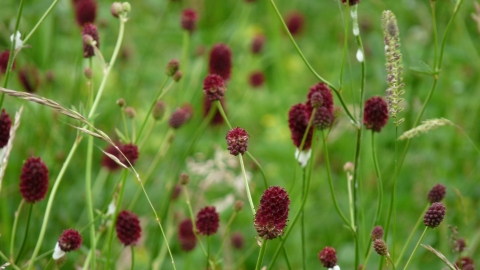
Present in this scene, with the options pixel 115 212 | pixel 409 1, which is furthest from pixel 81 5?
pixel 409 1

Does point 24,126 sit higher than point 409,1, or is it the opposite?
point 409,1

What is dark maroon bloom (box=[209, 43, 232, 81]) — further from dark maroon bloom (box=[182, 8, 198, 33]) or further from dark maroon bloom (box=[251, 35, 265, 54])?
dark maroon bloom (box=[251, 35, 265, 54])

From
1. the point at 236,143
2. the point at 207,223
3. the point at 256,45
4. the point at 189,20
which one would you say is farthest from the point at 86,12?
the point at 236,143

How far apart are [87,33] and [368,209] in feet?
3.62

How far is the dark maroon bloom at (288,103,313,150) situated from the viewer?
114 centimetres

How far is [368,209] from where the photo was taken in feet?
6.67

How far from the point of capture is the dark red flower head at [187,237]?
4.87 feet

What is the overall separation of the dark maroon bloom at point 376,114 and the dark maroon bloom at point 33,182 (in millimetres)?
565

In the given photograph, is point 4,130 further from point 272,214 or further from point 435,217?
point 435,217

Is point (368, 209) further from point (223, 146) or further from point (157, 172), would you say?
point (157, 172)

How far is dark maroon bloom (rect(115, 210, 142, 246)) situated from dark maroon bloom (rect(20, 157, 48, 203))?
14 cm

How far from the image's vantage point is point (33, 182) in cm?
114

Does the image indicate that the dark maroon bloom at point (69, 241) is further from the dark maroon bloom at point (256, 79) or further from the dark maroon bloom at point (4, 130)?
the dark maroon bloom at point (256, 79)

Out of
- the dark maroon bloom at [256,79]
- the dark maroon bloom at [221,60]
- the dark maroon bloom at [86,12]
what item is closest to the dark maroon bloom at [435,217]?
the dark maroon bloom at [221,60]
